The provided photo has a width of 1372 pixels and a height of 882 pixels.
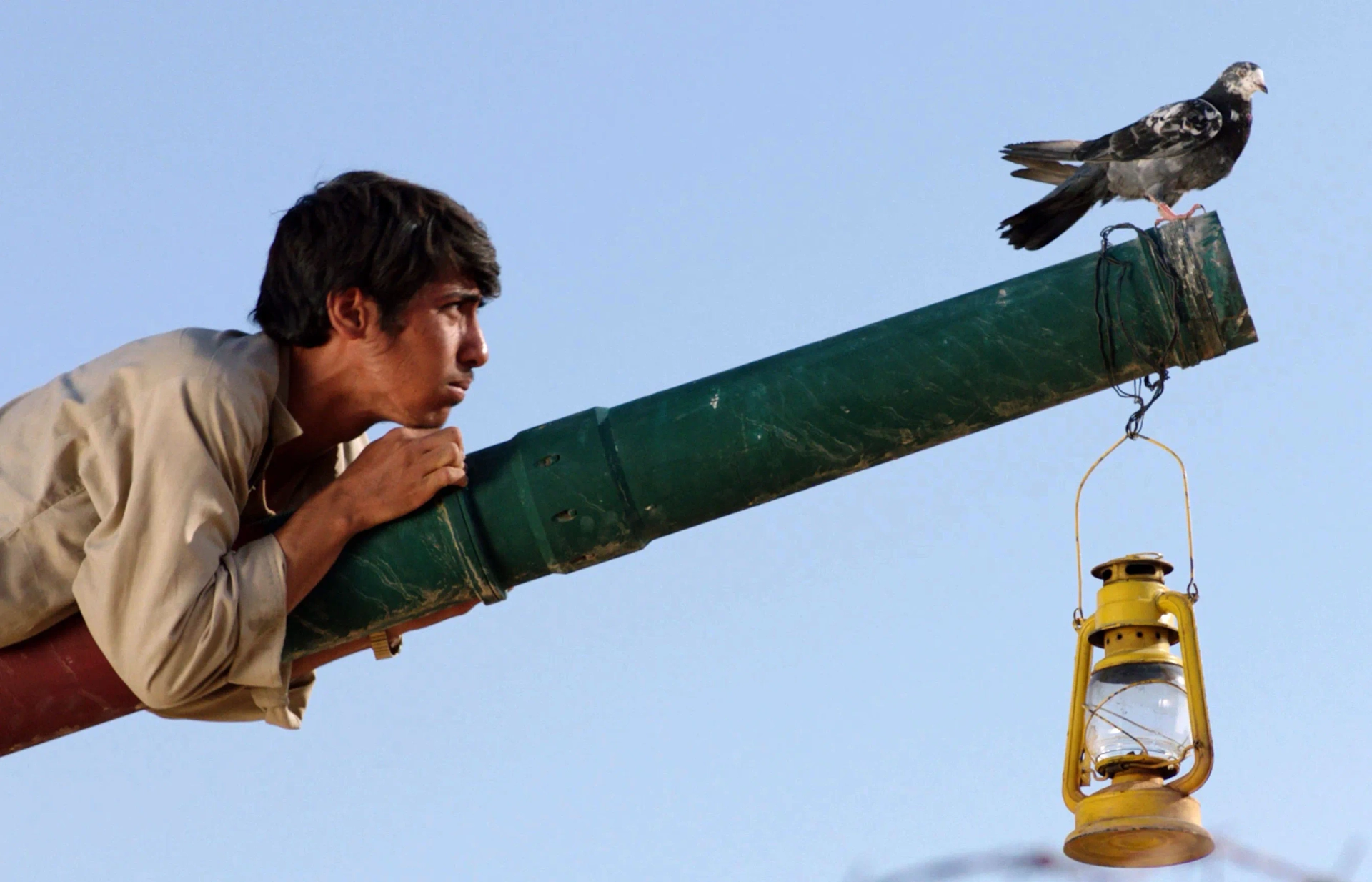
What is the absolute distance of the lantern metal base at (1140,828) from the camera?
258 cm

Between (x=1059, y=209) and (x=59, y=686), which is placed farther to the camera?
(x=1059, y=209)

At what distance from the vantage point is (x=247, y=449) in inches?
114

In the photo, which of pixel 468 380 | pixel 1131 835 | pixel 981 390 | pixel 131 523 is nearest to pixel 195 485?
pixel 131 523

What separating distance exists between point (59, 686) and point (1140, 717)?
1704 mm

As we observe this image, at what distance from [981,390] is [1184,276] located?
35 centimetres

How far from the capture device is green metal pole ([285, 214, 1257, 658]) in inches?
108

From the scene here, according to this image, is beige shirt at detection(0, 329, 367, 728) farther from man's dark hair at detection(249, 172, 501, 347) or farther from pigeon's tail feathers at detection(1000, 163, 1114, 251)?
pigeon's tail feathers at detection(1000, 163, 1114, 251)

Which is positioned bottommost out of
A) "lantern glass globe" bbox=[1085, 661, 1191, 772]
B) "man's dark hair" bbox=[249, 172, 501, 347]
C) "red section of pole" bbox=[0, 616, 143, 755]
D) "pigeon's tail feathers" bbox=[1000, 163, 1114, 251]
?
"lantern glass globe" bbox=[1085, 661, 1191, 772]

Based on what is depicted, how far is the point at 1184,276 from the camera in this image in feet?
8.98

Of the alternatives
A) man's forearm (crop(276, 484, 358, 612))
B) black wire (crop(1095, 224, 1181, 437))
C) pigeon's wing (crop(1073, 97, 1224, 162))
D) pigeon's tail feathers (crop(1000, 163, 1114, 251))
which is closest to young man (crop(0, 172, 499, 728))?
man's forearm (crop(276, 484, 358, 612))

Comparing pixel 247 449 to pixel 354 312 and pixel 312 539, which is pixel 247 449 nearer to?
pixel 312 539

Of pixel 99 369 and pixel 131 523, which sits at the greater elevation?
pixel 99 369

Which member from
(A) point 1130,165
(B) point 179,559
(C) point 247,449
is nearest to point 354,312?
(C) point 247,449

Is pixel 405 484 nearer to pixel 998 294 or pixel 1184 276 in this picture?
pixel 998 294
